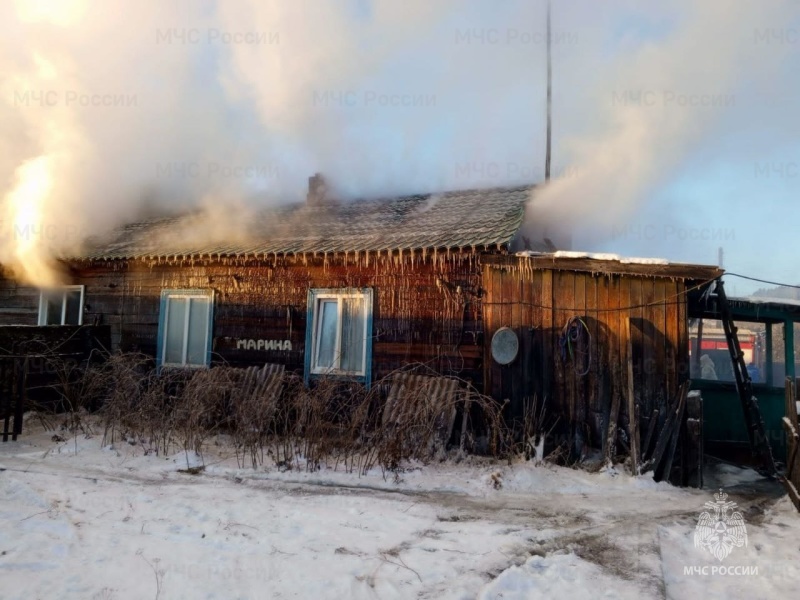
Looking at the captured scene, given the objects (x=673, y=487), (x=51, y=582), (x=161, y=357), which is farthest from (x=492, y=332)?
(x=161, y=357)

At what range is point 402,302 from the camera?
8.53 meters

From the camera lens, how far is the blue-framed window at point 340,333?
8727mm

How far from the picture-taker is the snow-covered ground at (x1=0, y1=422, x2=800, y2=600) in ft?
12.0

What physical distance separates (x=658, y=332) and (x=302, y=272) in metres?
5.76

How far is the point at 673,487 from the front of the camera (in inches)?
256

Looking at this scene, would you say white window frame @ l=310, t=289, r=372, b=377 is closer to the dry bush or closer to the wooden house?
the wooden house

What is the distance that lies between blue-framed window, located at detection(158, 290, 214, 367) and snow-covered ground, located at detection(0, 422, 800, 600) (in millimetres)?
3421

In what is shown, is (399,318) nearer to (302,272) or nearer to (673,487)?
(302,272)

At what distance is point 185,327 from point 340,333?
11.3 ft

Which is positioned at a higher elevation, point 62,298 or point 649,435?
point 62,298

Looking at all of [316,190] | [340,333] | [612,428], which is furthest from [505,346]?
[316,190]

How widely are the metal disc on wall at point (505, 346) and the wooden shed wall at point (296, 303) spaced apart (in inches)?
13.4

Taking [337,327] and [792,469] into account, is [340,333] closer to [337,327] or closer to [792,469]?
[337,327]

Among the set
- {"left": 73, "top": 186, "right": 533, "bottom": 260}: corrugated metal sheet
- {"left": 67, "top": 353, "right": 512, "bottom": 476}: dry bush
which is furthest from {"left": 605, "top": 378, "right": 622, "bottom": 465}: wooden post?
{"left": 73, "top": 186, "right": 533, "bottom": 260}: corrugated metal sheet
